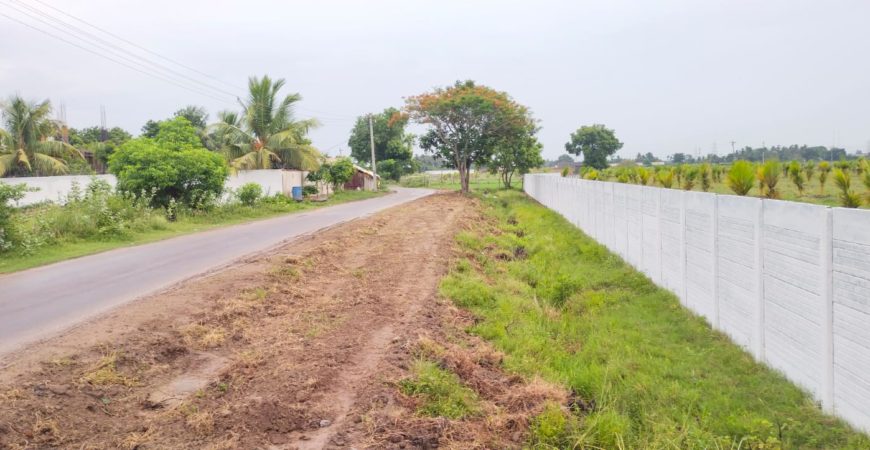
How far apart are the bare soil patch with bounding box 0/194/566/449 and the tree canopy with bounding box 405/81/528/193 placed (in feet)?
98.1

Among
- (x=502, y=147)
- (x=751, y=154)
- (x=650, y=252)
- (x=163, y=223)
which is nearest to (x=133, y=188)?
(x=163, y=223)

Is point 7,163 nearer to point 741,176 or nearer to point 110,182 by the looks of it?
point 110,182

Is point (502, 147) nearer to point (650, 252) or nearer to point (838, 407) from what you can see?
point (650, 252)

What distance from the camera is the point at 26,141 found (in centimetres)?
2958

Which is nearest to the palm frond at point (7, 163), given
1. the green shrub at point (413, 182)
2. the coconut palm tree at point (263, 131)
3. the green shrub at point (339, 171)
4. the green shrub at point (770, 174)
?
the coconut palm tree at point (263, 131)

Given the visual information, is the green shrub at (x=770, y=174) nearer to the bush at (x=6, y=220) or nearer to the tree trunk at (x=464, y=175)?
the bush at (x=6, y=220)

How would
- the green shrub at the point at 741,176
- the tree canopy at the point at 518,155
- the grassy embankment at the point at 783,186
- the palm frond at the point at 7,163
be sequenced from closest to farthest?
1. the green shrub at the point at 741,176
2. the grassy embankment at the point at 783,186
3. the palm frond at the point at 7,163
4. the tree canopy at the point at 518,155

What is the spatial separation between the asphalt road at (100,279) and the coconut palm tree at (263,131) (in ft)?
58.5

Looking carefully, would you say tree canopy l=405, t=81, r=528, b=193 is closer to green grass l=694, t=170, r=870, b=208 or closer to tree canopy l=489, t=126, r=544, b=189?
tree canopy l=489, t=126, r=544, b=189

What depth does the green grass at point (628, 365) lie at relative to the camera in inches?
174

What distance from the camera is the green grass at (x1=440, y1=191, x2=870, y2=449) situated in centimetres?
443

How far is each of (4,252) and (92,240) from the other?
101 inches

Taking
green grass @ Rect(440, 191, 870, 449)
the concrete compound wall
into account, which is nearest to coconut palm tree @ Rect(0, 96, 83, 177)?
the concrete compound wall

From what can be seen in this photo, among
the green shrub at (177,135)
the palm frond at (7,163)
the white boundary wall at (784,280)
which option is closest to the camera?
the white boundary wall at (784,280)
